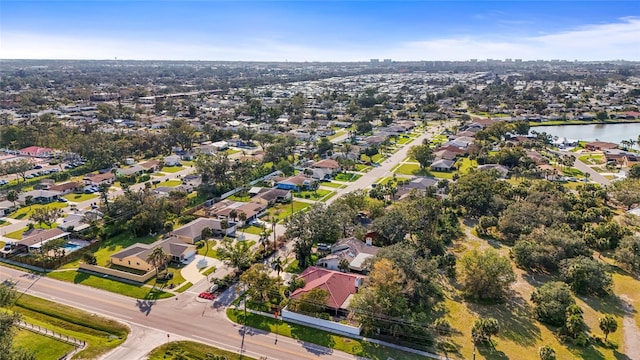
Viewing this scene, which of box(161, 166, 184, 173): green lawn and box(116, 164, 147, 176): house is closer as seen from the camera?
box(116, 164, 147, 176): house

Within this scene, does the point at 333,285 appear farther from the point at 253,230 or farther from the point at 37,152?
the point at 37,152

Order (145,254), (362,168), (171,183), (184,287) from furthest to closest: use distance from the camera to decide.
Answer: (362,168) < (171,183) < (145,254) < (184,287)

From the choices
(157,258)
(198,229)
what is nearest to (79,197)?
(198,229)

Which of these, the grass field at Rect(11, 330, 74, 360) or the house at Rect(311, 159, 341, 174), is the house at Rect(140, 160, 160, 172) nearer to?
the house at Rect(311, 159, 341, 174)

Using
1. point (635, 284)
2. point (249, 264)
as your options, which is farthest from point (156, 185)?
point (635, 284)

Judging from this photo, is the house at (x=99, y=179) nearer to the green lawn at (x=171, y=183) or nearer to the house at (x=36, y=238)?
the green lawn at (x=171, y=183)

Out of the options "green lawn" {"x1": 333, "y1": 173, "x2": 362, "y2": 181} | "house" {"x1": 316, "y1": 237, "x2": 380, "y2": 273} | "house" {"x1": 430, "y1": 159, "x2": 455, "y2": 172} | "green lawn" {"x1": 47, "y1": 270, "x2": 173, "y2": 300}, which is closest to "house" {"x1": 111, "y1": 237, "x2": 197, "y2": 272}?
"green lawn" {"x1": 47, "y1": 270, "x2": 173, "y2": 300}
